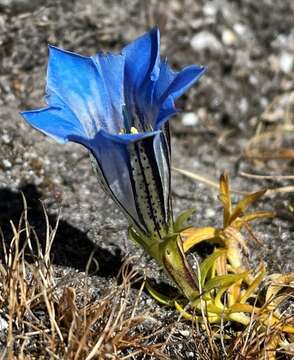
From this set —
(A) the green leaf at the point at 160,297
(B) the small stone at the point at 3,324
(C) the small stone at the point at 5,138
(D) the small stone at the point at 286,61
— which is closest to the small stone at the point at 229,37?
(D) the small stone at the point at 286,61

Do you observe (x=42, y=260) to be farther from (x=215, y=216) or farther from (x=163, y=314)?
(x=215, y=216)

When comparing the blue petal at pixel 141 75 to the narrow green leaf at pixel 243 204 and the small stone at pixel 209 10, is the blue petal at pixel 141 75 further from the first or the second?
the small stone at pixel 209 10

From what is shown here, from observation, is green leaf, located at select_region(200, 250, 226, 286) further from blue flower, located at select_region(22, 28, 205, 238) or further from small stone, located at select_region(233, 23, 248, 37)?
small stone, located at select_region(233, 23, 248, 37)

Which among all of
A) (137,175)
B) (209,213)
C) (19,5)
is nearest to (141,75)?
(137,175)

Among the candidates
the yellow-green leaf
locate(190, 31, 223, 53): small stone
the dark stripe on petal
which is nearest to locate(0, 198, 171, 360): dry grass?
the dark stripe on petal

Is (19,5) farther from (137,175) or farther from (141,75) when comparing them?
(137,175)

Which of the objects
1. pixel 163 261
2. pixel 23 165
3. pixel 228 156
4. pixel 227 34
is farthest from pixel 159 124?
pixel 227 34
